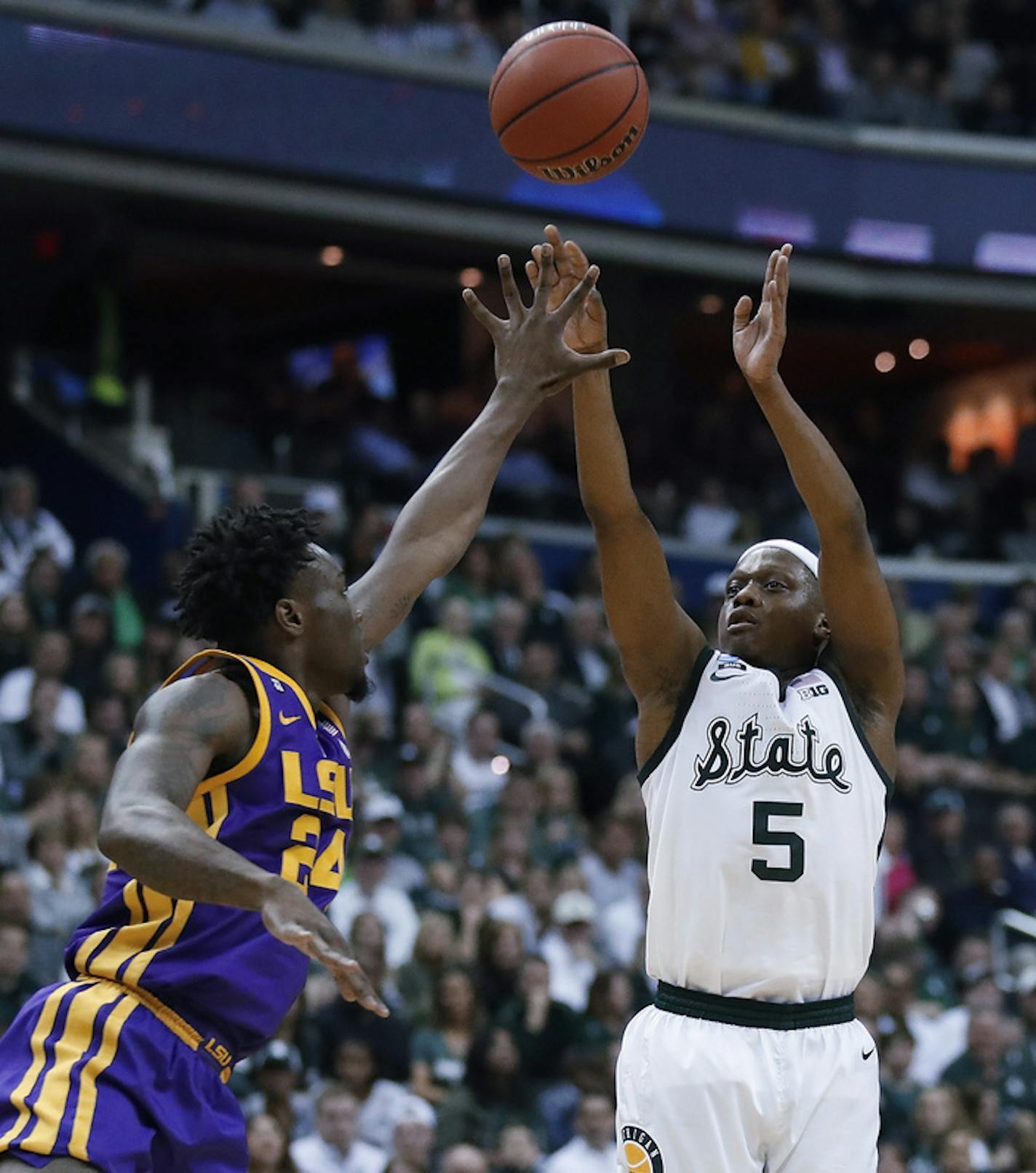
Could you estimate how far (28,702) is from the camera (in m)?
10.9

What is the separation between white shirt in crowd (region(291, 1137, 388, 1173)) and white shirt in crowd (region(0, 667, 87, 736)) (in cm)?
288

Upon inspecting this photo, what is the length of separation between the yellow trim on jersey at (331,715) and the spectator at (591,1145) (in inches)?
203

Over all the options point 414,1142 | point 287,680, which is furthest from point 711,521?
point 287,680

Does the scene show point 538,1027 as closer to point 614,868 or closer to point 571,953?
point 571,953

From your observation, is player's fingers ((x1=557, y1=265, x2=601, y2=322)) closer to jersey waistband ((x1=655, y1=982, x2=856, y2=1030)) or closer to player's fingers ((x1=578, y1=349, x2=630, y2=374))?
player's fingers ((x1=578, y1=349, x2=630, y2=374))

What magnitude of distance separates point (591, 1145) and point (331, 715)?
527 centimetres

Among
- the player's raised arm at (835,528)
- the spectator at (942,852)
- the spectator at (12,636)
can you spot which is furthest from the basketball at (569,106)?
the spectator at (942,852)

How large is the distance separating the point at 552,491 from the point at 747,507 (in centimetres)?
193

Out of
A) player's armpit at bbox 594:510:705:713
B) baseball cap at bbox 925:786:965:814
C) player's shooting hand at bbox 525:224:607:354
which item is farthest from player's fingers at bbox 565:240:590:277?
baseball cap at bbox 925:786:965:814

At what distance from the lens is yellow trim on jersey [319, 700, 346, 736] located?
182 inches

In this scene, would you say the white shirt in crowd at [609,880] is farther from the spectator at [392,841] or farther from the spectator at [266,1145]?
the spectator at [266,1145]

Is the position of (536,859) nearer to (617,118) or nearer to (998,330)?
(617,118)

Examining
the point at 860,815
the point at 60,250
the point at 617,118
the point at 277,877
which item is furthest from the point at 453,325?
the point at 277,877

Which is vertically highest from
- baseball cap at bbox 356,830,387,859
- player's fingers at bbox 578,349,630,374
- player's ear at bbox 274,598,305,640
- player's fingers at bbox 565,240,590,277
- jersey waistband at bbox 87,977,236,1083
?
player's fingers at bbox 565,240,590,277
